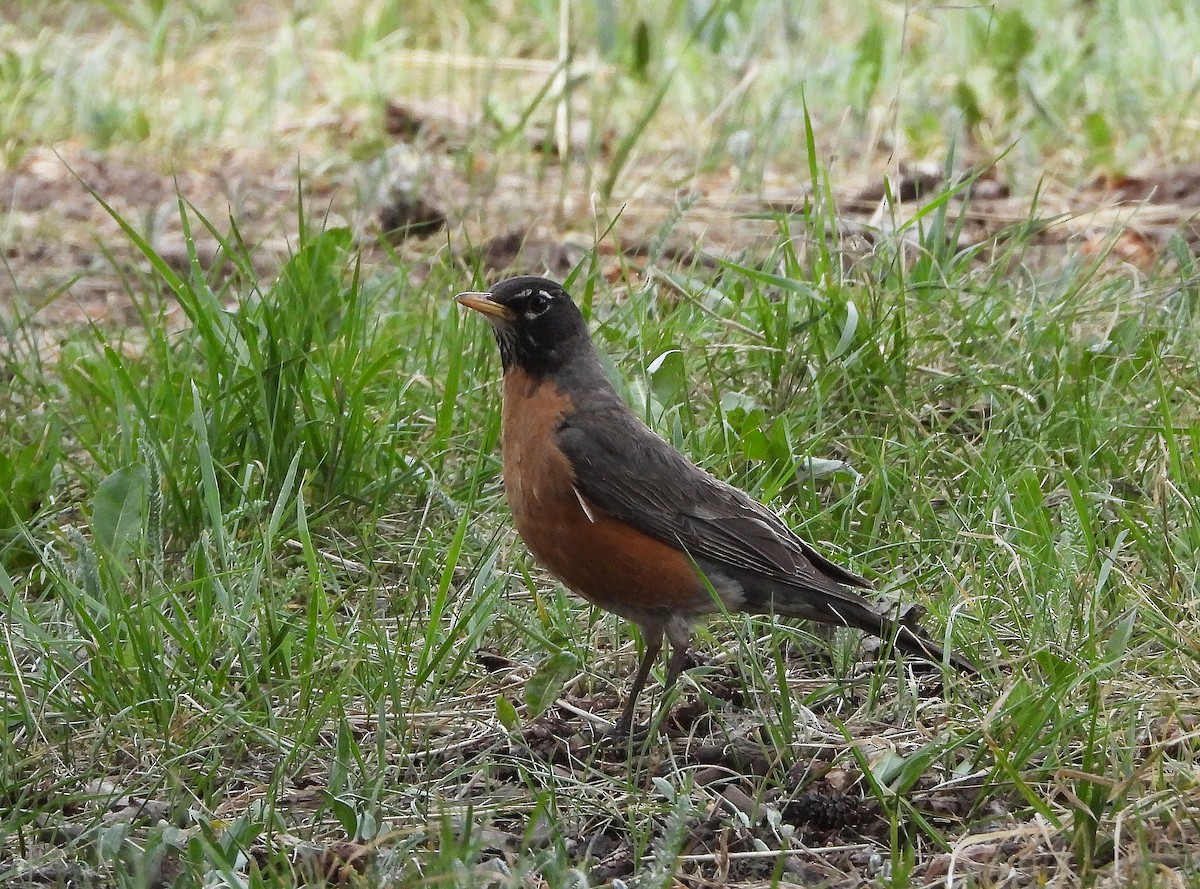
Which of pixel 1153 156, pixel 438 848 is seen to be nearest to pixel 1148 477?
pixel 438 848

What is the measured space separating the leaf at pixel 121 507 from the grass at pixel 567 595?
1 cm

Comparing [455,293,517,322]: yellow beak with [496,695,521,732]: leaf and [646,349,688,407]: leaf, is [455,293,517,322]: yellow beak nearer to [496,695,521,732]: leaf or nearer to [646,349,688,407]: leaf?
[646,349,688,407]: leaf

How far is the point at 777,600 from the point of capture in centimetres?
407

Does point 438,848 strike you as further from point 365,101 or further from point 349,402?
point 365,101

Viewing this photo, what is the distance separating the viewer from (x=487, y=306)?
14.3 feet

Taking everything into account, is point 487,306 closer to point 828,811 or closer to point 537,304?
point 537,304

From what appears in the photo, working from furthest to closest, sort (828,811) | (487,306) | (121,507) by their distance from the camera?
(487,306)
(121,507)
(828,811)

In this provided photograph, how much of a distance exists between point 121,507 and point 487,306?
3.53 feet

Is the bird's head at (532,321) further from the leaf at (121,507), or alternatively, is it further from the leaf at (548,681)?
the leaf at (121,507)

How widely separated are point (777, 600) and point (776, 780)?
608mm

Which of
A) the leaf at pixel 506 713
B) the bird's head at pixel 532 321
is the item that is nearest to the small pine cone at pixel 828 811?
the leaf at pixel 506 713

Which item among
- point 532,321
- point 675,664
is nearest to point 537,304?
point 532,321

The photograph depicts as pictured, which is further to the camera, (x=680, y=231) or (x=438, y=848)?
(x=680, y=231)

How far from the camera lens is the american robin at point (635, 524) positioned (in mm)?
3994
